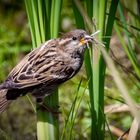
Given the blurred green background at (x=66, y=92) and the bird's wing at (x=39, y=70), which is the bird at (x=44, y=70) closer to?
the bird's wing at (x=39, y=70)

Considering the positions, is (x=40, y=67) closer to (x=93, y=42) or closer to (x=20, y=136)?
(x=93, y=42)

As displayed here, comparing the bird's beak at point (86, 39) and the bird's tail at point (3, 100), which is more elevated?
the bird's beak at point (86, 39)

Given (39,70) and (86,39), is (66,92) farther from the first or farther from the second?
(86,39)

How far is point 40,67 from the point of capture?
340cm

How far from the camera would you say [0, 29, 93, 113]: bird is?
331 cm

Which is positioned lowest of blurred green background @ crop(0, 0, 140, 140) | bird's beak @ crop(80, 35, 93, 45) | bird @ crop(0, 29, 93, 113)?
blurred green background @ crop(0, 0, 140, 140)

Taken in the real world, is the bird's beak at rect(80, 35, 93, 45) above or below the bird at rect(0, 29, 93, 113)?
above

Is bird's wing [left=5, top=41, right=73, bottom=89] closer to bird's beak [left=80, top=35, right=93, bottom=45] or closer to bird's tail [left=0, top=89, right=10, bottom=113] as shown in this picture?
bird's tail [left=0, top=89, right=10, bottom=113]

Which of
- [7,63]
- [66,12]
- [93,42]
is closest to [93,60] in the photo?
[93,42]

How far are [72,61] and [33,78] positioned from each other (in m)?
0.26

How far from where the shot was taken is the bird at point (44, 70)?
3.31m

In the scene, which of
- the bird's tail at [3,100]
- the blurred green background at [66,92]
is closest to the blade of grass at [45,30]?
the bird's tail at [3,100]

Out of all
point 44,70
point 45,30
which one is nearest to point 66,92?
point 44,70

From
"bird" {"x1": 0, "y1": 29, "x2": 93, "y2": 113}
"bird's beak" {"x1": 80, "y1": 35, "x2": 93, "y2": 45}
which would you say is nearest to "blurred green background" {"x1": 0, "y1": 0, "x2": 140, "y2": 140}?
"bird" {"x1": 0, "y1": 29, "x2": 93, "y2": 113}
